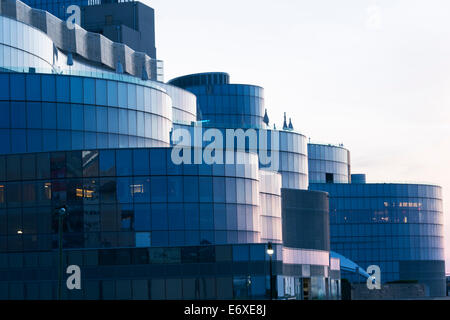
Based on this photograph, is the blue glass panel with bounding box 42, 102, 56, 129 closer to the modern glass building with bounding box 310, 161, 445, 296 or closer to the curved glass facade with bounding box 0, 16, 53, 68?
the curved glass facade with bounding box 0, 16, 53, 68

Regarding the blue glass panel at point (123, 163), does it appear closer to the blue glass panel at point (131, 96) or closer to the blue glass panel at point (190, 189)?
the blue glass panel at point (190, 189)

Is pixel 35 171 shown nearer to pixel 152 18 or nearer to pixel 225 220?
pixel 225 220

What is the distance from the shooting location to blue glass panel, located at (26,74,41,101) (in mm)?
74875

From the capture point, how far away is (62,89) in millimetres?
76375

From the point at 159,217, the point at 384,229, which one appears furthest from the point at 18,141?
the point at 384,229

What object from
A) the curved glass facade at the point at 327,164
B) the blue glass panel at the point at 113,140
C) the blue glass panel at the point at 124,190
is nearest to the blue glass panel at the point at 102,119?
the blue glass panel at the point at 113,140

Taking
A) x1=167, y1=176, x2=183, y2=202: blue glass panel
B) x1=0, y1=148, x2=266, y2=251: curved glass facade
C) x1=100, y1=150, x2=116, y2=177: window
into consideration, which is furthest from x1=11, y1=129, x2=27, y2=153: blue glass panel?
x1=167, y1=176, x2=183, y2=202: blue glass panel

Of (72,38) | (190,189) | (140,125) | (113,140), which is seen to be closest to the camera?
(190,189)

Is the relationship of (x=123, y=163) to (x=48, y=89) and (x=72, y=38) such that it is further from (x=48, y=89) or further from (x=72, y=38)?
(x=72, y=38)

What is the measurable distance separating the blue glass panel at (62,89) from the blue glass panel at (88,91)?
1.85 meters

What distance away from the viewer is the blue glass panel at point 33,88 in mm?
74875

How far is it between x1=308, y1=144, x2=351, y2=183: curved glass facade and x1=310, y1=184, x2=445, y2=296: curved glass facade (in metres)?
2.49

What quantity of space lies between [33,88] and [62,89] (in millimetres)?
2751
